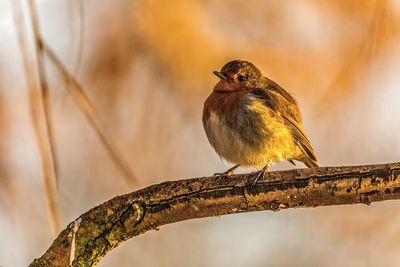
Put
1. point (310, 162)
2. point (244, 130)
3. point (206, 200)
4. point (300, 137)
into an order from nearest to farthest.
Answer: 1. point (206, 200)
2. point (244, 130)
3. point (300, 137)
4. point (310, 162)

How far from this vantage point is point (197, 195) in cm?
A: 278

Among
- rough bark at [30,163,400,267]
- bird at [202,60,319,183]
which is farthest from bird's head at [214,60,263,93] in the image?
rough bark at [30,163,400,267]

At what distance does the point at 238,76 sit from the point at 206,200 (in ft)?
6.31

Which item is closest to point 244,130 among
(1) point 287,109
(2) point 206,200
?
(1) point 287,109

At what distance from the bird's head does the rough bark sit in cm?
173

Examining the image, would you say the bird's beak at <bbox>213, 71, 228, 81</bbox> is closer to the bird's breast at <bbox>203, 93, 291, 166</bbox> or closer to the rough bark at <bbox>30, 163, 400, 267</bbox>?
the bird's breast at <bbox>203, 93, 291, 166</bbox>

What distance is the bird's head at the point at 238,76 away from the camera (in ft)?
14.8

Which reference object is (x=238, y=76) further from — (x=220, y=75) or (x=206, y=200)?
(x=206, y=200)

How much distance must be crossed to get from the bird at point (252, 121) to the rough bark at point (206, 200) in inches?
53.6

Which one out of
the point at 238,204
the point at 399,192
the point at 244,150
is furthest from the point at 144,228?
the point at 244,150

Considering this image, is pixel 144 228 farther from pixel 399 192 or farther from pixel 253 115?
pixel 253 115

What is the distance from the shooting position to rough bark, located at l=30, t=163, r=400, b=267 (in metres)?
2.67

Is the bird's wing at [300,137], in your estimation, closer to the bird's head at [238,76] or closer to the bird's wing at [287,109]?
the bird's wing at [287,109]

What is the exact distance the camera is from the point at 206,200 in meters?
2.78
